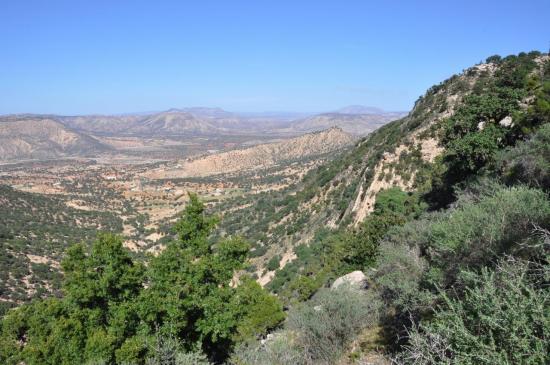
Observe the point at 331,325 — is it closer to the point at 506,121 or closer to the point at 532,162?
the point at 532,162

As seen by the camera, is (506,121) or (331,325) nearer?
(331,325)

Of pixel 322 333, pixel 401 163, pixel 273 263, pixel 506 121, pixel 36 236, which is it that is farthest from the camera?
pixel 36 236

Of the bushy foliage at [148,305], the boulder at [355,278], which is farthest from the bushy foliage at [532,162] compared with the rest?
the bushy foliage at [148,305]

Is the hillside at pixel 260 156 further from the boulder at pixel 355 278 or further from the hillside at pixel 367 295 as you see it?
the hillside at pixel 367 295

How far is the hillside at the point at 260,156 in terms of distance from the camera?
128m

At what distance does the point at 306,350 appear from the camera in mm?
10648

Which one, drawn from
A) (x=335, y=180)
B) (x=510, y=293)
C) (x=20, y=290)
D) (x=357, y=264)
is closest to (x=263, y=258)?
(x=335, y=180)

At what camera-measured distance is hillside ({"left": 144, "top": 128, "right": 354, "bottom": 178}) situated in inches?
5049

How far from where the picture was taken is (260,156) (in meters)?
142

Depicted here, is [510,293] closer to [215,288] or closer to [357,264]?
[215,288]

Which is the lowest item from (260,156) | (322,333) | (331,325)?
(260,156)

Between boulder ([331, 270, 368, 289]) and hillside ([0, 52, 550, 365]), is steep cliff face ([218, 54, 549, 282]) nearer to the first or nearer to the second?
hillside ([0, 52, 550, 365])

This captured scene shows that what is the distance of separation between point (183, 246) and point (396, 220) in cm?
1268

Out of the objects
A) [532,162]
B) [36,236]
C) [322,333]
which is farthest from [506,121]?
[36,236]
